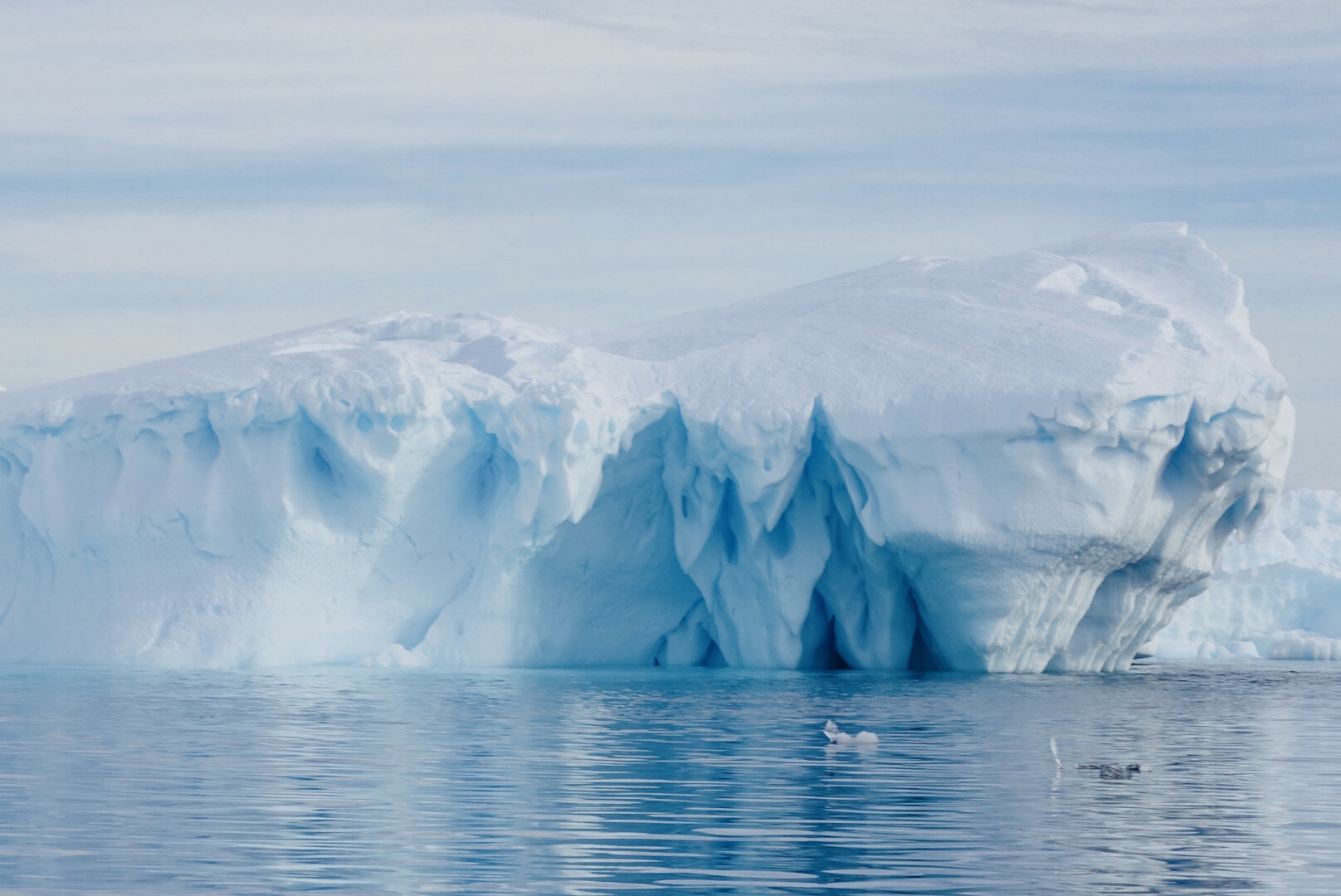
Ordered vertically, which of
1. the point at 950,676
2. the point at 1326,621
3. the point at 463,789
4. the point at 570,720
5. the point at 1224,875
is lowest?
the point at 1326,621

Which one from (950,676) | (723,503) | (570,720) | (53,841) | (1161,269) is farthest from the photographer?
(1161,269)

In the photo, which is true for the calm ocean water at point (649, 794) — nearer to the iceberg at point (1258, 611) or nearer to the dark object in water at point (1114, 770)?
the dark object in water at point (1114, 770)

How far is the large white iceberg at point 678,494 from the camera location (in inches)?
886

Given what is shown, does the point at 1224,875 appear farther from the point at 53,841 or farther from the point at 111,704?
the point at 111,704

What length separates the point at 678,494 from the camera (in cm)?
2447

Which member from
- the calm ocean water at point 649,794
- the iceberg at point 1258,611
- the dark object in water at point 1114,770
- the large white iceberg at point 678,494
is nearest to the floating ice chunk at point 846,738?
the calm ocean water at point 649,794

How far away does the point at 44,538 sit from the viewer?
2500 centimetres

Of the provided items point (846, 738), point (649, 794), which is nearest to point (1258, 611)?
point (846, 738)

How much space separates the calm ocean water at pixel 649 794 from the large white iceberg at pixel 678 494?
3.85m

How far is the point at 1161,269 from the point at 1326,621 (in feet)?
51.1

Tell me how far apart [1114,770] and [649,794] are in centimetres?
320

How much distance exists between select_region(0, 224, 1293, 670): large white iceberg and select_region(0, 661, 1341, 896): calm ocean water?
3854 millimetres

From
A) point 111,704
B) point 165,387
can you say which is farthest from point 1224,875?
point 165,387

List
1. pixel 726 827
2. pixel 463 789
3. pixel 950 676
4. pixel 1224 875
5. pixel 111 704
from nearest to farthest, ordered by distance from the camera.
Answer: pixel 1224 875, pixel 726 827, pixel 463 789, pixel 111 704, pixel 950 676
